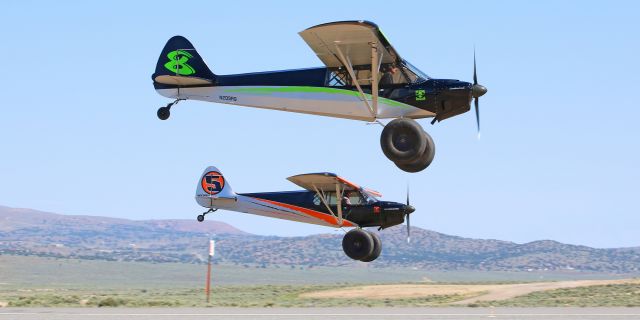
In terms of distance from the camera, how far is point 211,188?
49812mm

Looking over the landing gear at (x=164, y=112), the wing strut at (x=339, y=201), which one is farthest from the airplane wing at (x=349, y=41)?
the wing strut at (x=339, y=201)

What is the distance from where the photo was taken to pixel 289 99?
23750 mm

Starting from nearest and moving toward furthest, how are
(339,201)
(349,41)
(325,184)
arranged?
(349,41), (339,201), (325,184)

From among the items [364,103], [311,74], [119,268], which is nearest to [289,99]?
[311,74]

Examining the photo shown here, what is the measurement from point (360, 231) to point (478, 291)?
20.4m

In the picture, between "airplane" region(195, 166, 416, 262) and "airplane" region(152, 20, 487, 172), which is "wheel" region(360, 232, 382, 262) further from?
"airplane" region(152, 20, 487, 172)

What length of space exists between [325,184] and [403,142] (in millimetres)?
20505

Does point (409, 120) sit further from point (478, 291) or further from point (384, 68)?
point (478, 291)

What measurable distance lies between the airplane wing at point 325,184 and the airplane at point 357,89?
1410cm

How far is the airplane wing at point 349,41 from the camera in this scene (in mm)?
19375

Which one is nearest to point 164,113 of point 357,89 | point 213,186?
point 357,89

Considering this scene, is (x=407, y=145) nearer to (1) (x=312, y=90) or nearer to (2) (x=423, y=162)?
(2) (x=423, y=162)

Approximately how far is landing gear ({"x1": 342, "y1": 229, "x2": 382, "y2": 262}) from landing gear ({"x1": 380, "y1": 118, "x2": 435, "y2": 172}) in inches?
470
